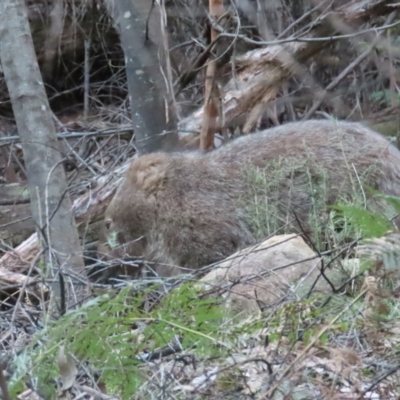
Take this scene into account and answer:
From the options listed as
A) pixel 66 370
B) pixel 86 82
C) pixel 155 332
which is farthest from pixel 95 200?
pixel 66 370

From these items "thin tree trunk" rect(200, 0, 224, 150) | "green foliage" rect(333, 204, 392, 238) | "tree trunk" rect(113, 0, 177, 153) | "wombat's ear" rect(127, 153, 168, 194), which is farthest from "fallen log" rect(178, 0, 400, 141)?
"green foliage" rect(333, 204, 392, 238)

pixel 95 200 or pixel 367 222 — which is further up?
pixel 367 222

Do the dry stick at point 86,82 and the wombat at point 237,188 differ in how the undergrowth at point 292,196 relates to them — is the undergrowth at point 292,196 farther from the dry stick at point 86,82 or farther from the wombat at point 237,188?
the dry stick at point 86,82

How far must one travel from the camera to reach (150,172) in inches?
277

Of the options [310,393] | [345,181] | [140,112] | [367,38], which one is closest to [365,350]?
[310,393]

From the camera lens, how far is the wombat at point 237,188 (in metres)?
6.41

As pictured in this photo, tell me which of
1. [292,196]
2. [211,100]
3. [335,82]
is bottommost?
[292,196]

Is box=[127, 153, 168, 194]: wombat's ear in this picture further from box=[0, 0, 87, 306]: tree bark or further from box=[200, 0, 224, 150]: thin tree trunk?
box=[0, 0, 87, 306]: tree bark

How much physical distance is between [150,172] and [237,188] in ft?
2.62

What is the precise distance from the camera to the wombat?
21.0 ft

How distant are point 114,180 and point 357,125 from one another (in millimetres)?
2293

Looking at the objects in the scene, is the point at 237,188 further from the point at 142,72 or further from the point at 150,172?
the point at 142,72

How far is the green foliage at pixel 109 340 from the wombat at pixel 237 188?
320 cm

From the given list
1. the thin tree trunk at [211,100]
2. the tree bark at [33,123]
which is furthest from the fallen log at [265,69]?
the tree bark at [33,123]
